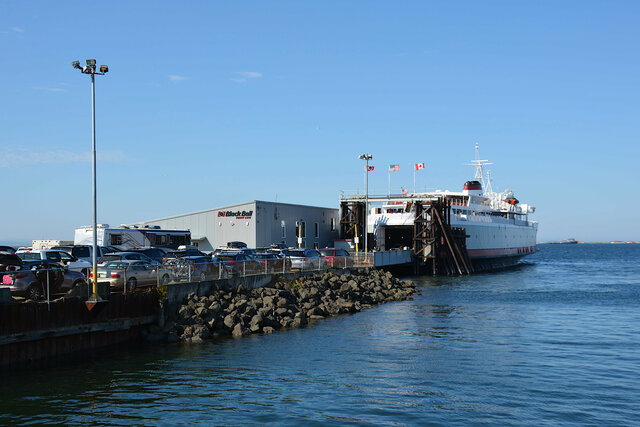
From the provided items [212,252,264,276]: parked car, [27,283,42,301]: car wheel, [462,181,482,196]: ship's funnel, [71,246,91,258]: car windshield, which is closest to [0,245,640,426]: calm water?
[27,283,42,301]: car wheel

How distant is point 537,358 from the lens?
880 inches

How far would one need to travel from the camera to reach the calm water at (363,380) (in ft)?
51.0

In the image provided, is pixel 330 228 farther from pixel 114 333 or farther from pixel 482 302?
pixel 114 333

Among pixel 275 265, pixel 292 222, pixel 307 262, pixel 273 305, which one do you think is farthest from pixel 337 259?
pixel 292 222

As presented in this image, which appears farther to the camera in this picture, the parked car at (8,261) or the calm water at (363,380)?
the parked car at (8,261)

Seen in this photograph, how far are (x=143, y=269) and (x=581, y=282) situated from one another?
4728 cm

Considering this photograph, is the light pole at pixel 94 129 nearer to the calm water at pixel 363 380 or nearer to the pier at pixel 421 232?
the calm water at pixel 363 380

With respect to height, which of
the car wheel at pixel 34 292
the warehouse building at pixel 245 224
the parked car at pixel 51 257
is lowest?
the car wheel at pixel 34 292

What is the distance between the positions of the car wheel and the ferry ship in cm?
5208

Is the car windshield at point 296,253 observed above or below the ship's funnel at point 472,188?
below

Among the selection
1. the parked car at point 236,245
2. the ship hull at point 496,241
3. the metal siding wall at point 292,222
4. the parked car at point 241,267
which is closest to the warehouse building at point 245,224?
the metal siding wall at point 292,222

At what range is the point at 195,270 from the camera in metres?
29.5

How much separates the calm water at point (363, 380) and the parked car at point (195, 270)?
519cm

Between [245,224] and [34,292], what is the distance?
39.6 metres
